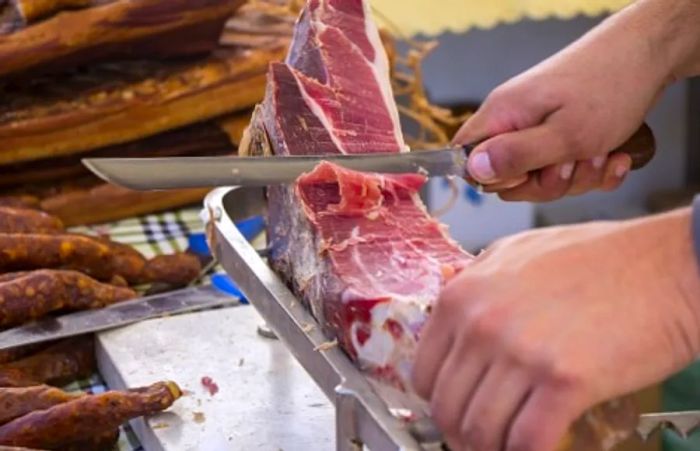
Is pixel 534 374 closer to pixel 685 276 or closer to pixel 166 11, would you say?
pixel 685 276

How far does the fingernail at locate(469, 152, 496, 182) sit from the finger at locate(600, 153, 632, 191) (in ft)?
0.58

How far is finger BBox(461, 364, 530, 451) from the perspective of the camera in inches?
30.9

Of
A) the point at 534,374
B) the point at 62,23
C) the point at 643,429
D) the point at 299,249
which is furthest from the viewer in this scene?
the point at 62,23

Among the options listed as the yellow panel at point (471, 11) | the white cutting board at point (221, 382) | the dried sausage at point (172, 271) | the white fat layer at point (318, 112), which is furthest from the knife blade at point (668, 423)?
the yellow panel at point (471, 11)

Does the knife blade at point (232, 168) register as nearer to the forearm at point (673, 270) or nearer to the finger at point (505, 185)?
the finger at point (505, 185)

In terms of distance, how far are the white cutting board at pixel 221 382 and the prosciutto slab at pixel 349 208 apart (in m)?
0.16

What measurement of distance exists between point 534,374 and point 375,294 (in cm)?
27

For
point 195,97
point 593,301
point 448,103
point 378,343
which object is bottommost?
point 448,103

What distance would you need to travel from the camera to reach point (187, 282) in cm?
162

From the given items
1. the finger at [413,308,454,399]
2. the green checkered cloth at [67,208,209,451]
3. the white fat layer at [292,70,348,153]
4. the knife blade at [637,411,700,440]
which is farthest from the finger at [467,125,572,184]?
the green checkered cloth at [67,208,209,451]

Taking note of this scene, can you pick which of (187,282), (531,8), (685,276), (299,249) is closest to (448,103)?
(531,8)

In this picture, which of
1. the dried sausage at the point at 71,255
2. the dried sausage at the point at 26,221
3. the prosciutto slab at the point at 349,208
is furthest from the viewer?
the dried sausage at the point at 26,221

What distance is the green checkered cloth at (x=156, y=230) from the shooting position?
181 cm

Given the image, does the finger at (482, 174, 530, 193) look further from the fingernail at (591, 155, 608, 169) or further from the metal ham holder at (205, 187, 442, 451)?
the metal ham holder at (205, 187, 442, 451)
